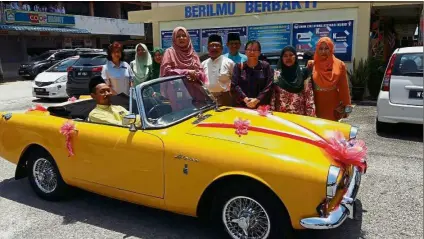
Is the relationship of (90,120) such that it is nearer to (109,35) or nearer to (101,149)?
(101,149)

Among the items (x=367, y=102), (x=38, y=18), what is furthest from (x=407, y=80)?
(x=38, y=18)

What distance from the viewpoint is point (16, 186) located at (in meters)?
4.89

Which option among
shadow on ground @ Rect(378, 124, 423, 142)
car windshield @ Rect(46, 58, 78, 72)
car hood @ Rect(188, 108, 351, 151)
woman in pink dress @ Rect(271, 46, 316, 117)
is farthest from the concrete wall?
car hood @ Rect(188, 108, 351, 151)

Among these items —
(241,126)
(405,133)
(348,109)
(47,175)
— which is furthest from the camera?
(405,133)

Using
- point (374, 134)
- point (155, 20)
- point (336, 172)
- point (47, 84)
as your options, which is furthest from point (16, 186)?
point (155, 20)

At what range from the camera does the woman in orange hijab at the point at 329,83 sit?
447 cm

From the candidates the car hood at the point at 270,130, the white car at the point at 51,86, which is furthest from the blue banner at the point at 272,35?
the car hood at the point at 270,130

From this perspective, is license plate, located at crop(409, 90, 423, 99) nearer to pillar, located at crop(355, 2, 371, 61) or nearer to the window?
pillar, located at crop(355, 2, 371, 61)

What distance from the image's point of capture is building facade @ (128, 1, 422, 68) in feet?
35.6

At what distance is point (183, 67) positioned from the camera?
4617 millimetres

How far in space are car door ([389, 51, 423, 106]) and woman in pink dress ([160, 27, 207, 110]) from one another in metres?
3.62

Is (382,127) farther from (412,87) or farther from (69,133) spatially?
(69,133)

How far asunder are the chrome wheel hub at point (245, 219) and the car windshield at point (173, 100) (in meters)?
1.02

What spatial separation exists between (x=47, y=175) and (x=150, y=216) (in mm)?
1351
